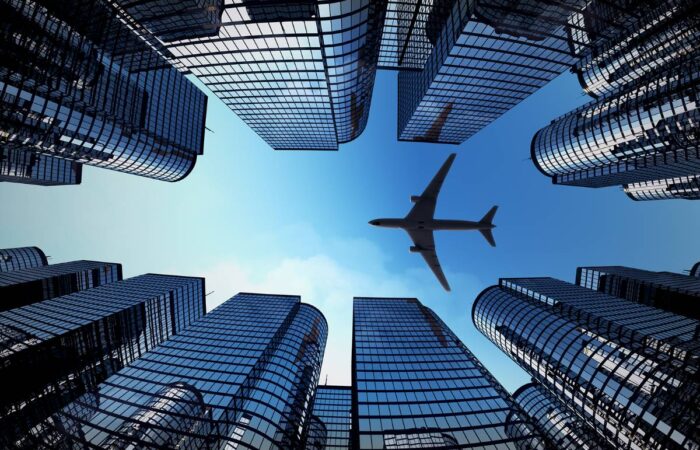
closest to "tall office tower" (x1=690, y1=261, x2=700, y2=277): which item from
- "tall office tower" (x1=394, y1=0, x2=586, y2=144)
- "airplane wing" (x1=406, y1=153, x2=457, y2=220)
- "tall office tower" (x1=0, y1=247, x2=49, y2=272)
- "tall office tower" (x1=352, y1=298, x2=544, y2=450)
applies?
"tall office tower" (x1=394, y1=0, x2=586, y2=144)

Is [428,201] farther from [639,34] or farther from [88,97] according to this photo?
[639,34]

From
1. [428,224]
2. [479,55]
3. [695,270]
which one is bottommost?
[695,270]

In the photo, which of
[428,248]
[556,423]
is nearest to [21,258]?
[428,248]

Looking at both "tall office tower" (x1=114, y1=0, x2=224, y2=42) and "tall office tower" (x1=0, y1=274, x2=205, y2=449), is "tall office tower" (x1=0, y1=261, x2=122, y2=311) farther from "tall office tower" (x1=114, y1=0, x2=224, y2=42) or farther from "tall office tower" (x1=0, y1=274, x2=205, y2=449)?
"tall office tower" (x1=114, y1=0, x2=224, y2=42)

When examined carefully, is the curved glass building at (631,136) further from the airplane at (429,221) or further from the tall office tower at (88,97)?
the tall office tower at (88,97)

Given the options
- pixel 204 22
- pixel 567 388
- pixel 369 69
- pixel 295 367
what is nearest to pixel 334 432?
pixel 295 367

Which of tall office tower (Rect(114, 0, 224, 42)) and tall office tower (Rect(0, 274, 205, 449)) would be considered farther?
tall office tower (Rect(114, 0, 224, 42))
